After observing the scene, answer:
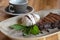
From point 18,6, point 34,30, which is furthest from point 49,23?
point 18,6

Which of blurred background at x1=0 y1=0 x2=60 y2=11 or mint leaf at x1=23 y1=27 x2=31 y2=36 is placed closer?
mint leaf at x1=23 y1=27 x2=31 y2=36

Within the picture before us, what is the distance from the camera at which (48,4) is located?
128 centimetres

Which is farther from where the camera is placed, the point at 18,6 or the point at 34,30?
the point at 18,6

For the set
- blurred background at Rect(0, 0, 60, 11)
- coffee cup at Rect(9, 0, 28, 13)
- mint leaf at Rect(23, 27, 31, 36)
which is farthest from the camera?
blurred background at Rect(0, 0, 60, 11)

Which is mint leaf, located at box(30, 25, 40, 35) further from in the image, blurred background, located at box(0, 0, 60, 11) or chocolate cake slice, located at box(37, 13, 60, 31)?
blurred background, located at box(0, 0, 60, 11)

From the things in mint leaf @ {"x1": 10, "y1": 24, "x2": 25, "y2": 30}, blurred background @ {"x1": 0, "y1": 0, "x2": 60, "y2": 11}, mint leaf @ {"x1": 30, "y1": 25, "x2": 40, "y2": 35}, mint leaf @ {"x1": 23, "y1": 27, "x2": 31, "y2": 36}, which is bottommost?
blurred background @ {"x1": 0, "y1": 0, "x2": 60, "y2": 11}

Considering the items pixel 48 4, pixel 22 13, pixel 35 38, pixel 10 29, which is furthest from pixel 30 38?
pixel 48 4

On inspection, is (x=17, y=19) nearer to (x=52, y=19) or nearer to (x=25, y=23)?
(x=25, y=23)

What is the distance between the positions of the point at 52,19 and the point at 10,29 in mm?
204

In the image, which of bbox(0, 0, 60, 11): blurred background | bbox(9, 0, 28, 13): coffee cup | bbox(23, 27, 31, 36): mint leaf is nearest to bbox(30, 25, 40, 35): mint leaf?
bbox(23, 27, 31, 36): mint leaf

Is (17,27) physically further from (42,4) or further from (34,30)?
(42,4)

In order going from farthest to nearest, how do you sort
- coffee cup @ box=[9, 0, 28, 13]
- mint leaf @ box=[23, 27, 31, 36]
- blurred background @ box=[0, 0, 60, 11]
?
blurred background @ box=[0, 0, 60, 11], coffee cup @ box=[9, 0, 28, 13], mint leaf @ box=[23, 27, 31, 36]

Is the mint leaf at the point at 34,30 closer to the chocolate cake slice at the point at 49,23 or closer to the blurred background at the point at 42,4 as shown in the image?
the chocolate cake slice at the point at 49,23

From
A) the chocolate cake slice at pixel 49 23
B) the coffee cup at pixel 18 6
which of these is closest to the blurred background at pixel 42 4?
the coffee cup at pixel 18 6
